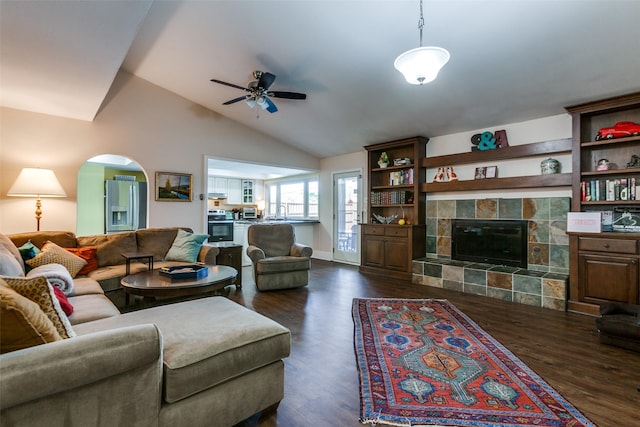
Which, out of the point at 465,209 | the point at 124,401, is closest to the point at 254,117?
the point at 465,209

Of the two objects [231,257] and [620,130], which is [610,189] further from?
[231,257]

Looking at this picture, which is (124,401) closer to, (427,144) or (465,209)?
(465,209)

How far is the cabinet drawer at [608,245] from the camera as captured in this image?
10.2 feet

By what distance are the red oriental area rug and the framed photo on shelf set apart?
144 inches

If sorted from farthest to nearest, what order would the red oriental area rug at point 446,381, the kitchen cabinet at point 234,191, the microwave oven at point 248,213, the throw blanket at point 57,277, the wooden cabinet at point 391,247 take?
1. the kitchen cabinet at point 234,191
2. the microwave oven at point 248,213
3. the wooden cabinet at point 391,247
4. the throw blanket at point 57,277
5. the red oriental area rug at point 446,381

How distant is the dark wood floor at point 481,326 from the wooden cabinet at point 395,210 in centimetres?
95

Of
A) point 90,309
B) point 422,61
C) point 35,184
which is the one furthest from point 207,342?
point 35,184

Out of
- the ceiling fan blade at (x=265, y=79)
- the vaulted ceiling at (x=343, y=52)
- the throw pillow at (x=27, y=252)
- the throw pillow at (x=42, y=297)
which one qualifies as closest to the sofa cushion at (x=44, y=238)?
the throw pillow at (x=27, y=252)

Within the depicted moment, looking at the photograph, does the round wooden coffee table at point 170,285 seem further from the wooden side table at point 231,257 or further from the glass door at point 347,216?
the glass door at point 347,216

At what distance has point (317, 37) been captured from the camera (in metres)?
3.18

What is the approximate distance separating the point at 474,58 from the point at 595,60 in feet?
3.55

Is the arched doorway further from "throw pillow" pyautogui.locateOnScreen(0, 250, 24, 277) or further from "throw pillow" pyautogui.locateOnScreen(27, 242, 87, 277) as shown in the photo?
"throw pillow" pyautogui.locateOnScreen(0, 250, 24, 277)

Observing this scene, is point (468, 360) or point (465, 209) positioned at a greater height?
point (465, 209)

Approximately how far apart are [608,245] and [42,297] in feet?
15.4
